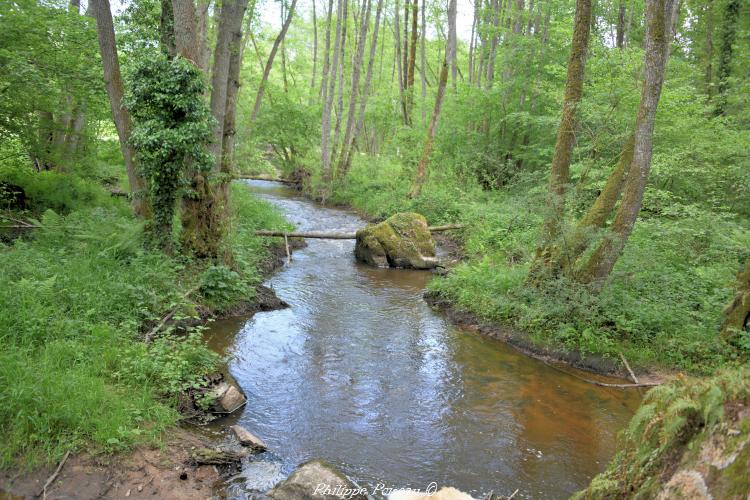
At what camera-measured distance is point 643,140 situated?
7.69 m

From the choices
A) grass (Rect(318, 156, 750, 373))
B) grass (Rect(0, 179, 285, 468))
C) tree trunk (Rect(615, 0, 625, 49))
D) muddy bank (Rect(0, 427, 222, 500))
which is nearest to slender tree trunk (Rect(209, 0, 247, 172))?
grass (Rect(0, 179, 285, 468))

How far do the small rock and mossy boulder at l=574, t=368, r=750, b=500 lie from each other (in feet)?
10.7

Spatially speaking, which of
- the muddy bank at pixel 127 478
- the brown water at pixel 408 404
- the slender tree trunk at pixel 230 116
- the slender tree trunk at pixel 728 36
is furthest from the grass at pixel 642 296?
the slender tree trunk at pixel 728 36

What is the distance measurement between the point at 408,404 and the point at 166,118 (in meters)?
6.31

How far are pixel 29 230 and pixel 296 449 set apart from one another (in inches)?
309

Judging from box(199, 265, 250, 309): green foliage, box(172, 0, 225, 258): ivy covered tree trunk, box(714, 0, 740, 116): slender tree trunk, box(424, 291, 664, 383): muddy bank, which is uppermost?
box(714, 0, 740, 116): slender tree trunk

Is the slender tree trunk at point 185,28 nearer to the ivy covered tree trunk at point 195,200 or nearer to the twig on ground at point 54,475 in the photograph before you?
the ivy covered tree trunk at point 195,200

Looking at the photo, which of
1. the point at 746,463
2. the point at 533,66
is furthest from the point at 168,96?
the point at 533,66

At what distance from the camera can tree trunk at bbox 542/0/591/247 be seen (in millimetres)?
8586

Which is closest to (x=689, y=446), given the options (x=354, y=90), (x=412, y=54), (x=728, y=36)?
(x=728, y=36)

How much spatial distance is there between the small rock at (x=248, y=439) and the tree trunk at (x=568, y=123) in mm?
6003

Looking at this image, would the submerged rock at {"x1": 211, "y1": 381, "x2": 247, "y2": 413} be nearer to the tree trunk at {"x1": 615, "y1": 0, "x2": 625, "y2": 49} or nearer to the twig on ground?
the twig on ground

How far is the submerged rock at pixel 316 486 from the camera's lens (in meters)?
4.29

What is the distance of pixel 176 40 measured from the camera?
8.82 meters
